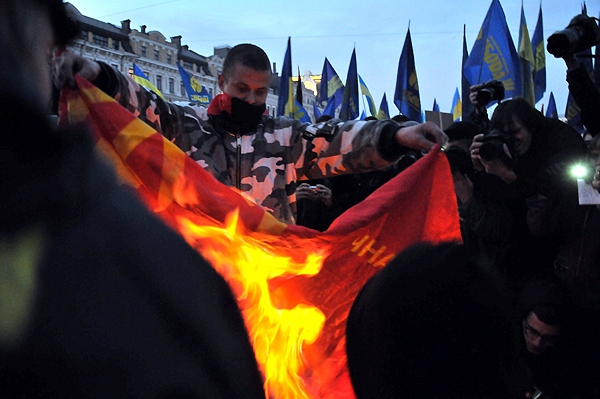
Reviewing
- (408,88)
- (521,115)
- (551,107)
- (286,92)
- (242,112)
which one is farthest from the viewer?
(551,107)

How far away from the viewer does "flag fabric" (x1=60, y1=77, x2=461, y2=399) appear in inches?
A: 44.2

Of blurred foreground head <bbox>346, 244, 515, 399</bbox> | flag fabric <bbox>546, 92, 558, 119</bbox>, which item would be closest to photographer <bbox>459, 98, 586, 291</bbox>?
blurred foreground head <bbox>346, 244, 515, 399</bbox>

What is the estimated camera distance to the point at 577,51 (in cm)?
230

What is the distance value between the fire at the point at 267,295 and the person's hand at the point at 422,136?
2.03 ft

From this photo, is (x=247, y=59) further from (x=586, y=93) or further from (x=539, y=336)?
(x=539, y=336)

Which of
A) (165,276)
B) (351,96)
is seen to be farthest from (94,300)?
(351,96)

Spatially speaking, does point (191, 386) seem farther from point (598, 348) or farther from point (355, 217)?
point (598, 348)

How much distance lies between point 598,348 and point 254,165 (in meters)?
1.91

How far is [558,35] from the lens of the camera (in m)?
2.25

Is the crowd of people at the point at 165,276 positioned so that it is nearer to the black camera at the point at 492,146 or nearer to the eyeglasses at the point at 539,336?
the black camera at the point at 492,146

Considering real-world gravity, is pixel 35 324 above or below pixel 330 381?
above

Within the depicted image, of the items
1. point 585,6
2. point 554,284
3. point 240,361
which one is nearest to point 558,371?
point 554,284

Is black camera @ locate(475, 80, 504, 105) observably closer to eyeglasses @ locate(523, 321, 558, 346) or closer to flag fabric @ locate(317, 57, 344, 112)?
→ eyeglasses @ locate(523, 321, 558, 346)

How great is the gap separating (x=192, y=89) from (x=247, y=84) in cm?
1057
